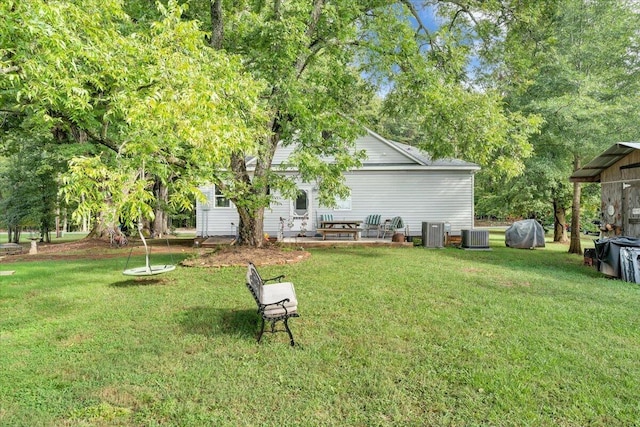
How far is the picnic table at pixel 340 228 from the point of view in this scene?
14767 millimetres

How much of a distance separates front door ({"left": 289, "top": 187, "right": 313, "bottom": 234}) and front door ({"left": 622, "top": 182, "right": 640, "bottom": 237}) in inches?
429

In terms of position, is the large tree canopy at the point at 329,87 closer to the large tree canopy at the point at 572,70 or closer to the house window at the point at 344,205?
the large tree canopy at the point at 572,70

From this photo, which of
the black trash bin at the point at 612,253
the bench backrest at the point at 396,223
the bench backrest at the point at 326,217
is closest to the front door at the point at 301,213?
the bench backrest at the point at 326,217

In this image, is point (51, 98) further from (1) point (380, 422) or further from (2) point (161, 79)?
(1) point (380, 422)

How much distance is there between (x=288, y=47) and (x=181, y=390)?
8.16 m

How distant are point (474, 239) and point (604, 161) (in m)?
4.76

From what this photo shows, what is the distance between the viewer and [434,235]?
566 inches

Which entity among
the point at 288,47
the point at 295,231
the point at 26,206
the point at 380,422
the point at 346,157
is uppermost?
the point at 288,47

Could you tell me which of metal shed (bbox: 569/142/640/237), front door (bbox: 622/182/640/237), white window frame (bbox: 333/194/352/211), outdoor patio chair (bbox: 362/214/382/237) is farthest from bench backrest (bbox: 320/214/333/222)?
front door (bbox: 622/182/640/237)

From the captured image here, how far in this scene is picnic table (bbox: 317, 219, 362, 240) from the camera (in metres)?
14.8

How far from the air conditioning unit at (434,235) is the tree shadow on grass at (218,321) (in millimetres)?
9991

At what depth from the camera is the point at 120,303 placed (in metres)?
6.37

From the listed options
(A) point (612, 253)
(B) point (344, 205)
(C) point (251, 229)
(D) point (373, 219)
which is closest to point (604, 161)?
(A) point (612, 253)

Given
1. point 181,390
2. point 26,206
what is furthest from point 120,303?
point 26,206
